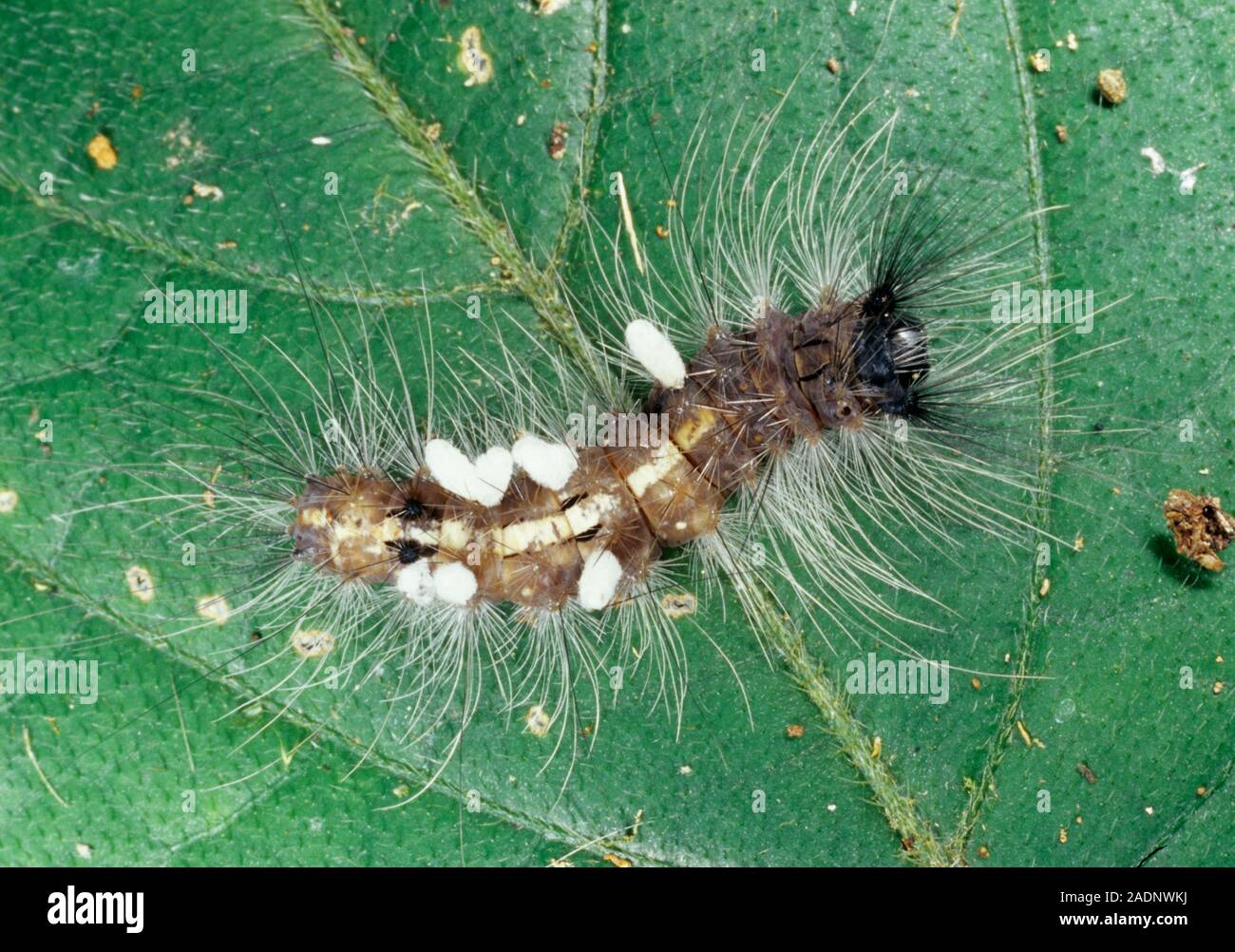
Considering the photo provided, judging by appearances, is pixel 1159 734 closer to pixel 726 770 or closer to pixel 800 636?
pixel 800 636

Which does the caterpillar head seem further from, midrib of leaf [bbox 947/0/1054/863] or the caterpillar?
midrib of leaf [bbox 947/0/1054/863]

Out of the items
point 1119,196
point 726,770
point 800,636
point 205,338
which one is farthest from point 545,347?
point 1119,196

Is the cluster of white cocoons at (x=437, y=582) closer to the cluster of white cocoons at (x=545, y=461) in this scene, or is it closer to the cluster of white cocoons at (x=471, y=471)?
the cluster of white cocoons at (x=471, y=471)

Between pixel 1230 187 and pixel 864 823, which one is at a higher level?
pixel 1230 187

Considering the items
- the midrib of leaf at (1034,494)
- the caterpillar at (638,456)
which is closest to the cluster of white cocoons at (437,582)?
the caterpillar at (638,456)

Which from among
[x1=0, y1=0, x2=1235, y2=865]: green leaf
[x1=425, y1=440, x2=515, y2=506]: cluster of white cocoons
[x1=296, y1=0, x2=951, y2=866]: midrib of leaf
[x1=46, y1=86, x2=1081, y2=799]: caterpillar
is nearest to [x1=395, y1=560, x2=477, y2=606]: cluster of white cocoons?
[x1=46, y1=86, x2=1081, y2=799]: caterpillar
